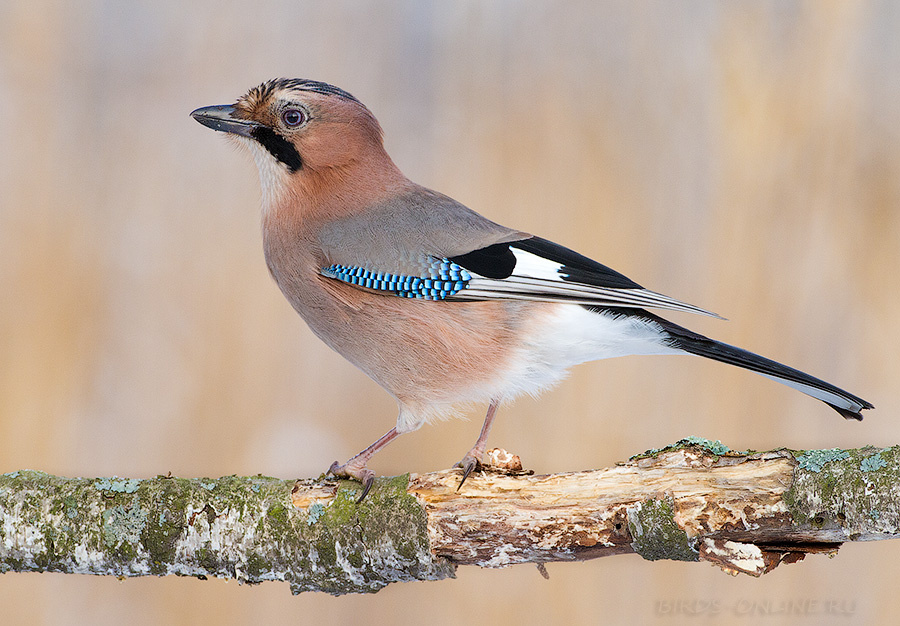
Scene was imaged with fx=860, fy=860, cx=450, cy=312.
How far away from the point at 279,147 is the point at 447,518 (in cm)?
144

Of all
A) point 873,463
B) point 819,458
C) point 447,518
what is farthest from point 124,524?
point 873,463

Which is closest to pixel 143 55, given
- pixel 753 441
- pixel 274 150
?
pixel 274 150

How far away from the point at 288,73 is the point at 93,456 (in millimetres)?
2023

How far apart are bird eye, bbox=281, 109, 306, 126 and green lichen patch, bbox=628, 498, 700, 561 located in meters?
1.71

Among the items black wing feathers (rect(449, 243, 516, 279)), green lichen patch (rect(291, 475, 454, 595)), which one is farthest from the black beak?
green lichen patch (rect(291, 475, 454, 595))

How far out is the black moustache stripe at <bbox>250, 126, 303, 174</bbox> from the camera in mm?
2998

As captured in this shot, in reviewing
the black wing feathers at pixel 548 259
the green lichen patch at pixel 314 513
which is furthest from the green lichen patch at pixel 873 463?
the green lichen patch at pixel 314 513

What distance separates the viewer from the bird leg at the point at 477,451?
98.0 inches

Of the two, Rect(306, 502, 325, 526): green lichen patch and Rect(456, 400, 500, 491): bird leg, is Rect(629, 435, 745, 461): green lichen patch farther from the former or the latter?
Rect(306, 502, 325, 526): green lichen patch

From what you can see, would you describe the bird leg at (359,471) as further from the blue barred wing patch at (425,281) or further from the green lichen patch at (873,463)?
the green lichen patch at (873,463)

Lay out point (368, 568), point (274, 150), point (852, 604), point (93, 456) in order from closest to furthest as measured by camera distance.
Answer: point (368, 568) → point (274, 150) → point (852, 604) → point (93, 456)

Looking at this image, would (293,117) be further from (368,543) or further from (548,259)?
(368,543)

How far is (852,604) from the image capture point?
3.68m

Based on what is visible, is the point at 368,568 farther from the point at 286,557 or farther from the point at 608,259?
the point at 608,259
